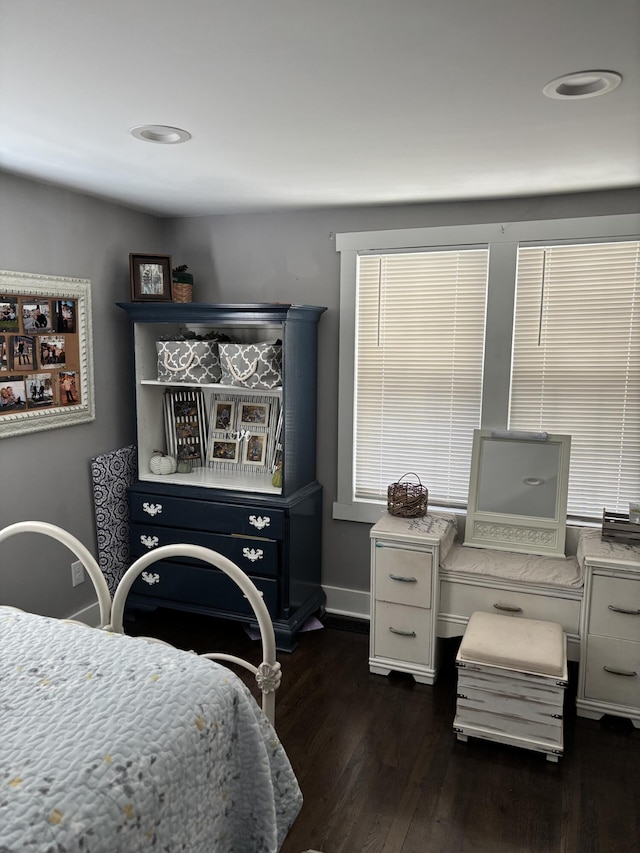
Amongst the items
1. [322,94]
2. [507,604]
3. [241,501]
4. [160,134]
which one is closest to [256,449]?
[241,501]

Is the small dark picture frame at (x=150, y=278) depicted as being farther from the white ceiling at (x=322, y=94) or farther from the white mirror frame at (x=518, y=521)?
the white mirror frame at (x=518, y=521)

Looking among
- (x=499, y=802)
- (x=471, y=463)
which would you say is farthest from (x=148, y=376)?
(x=499, y=802)

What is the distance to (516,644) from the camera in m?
2.65

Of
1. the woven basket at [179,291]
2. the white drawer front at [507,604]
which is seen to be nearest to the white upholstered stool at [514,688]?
the white drawer front at [507,604]

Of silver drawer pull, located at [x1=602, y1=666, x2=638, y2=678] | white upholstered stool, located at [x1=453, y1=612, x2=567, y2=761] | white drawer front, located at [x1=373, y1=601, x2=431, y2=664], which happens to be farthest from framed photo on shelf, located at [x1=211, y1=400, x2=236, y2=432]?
silver drawer pull, located at [x1=602, y1=666, x2=638, y2=678]

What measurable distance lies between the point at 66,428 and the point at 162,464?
597mm

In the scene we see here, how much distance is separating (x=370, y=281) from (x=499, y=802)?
2498 millimetres

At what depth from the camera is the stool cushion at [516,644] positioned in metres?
2.55

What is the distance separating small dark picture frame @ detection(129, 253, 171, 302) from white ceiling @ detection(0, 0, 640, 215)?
1.69ft

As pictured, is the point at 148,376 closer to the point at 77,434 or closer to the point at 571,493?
the point at 77,434

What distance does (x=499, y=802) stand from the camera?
7.68ft

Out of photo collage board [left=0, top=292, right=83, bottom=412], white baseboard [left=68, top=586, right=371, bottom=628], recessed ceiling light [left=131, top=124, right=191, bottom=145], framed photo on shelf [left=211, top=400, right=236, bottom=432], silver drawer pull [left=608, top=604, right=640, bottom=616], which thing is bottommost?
white baseboard [left=68, top=586, right=371, bottom=628]

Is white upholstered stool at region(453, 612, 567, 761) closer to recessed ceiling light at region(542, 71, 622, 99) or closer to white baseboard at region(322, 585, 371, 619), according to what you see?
white baseboard at region(322, 585, 371, 619)

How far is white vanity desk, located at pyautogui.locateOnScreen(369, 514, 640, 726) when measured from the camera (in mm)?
2775
